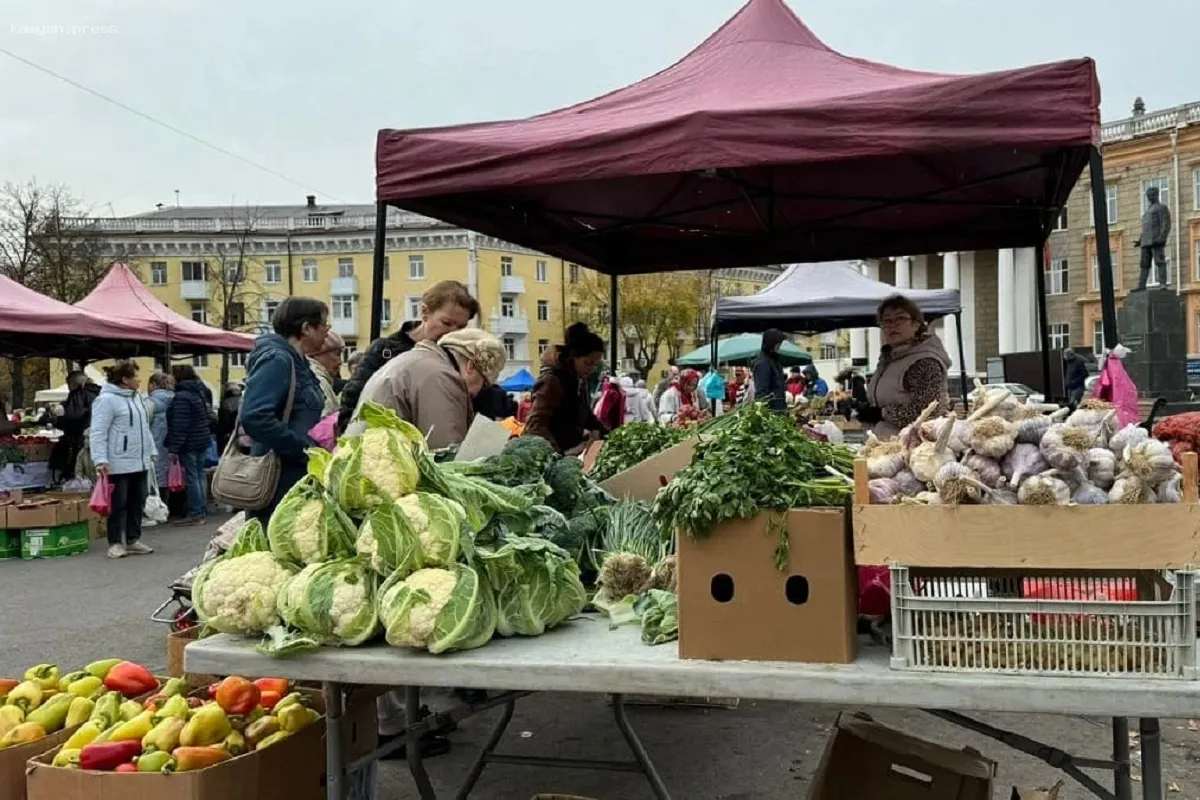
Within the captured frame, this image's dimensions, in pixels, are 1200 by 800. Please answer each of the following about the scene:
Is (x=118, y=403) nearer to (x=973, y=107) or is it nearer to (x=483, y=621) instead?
(x=483, y=621)

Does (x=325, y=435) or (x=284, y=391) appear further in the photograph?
(x=325, y=435)

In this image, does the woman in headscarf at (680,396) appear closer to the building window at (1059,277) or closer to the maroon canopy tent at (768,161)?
the maroon canopy tent at (768,161)

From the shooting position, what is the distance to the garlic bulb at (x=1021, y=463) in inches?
77.5

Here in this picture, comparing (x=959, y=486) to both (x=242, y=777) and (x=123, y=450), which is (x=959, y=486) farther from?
(x=123, y=450)

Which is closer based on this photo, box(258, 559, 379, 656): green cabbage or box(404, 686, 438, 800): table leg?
box(258, 559, 379, 656): green cabbage

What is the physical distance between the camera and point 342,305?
204 feet

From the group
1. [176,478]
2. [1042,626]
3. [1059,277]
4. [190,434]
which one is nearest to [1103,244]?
[1042,626]

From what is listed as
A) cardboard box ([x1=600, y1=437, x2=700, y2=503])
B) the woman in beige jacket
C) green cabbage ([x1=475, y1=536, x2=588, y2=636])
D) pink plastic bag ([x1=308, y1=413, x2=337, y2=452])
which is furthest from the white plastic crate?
pink plastic bag ([x1=308, y1=413, x2=337, y2=452])

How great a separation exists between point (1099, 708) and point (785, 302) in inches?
405

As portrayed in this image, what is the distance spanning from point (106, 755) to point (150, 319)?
37.8ft

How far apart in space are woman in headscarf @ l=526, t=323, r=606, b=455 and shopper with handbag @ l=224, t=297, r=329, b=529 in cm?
122

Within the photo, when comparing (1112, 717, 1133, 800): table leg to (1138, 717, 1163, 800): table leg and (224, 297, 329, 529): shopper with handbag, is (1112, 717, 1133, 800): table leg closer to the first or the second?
(1138, 717, 1163, 800): table leg

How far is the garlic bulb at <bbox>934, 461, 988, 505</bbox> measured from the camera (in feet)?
6.44

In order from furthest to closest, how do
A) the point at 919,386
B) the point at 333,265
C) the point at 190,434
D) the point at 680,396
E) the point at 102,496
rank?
the point at 333,265 → the point at 680,396 → the point at 190,434 → the point at 102,496 → the point at 919,386
